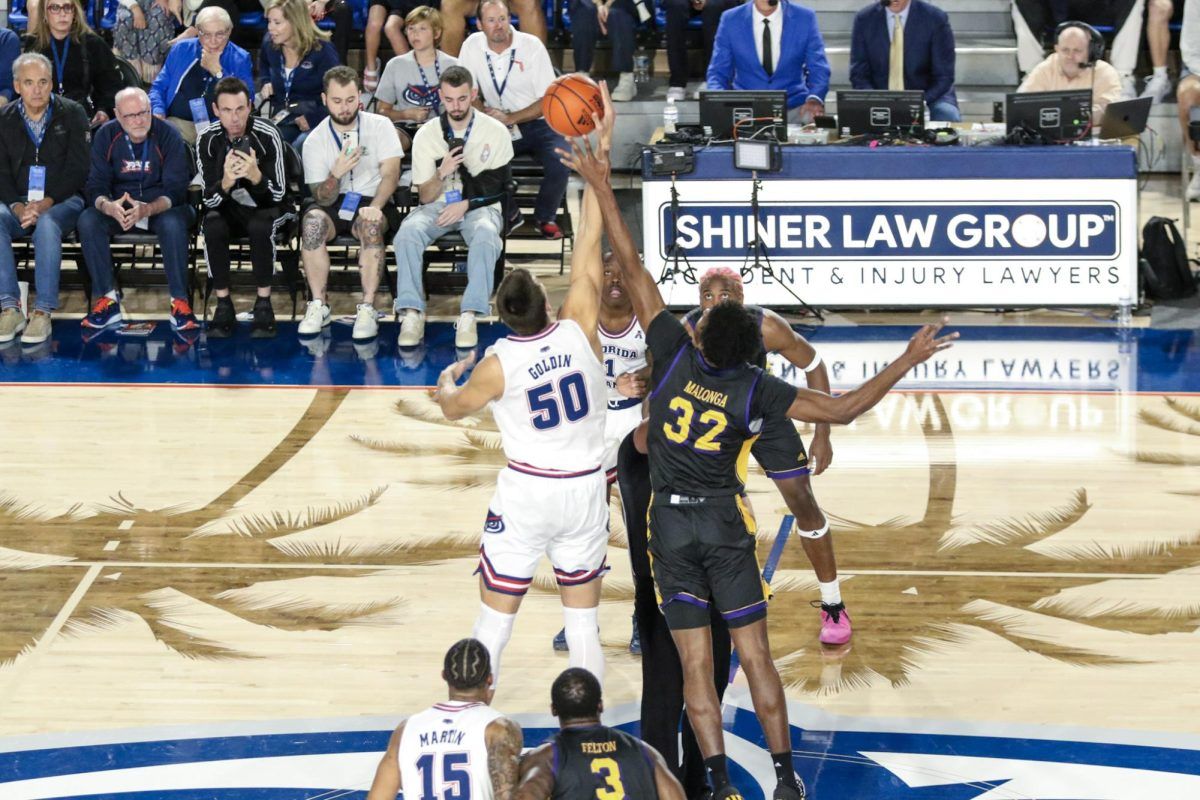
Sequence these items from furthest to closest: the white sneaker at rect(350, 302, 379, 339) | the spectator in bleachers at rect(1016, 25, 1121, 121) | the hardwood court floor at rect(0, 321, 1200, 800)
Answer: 1. the spectator in bleachers at rect(1016, 25, 1121, 121)
2. the white sneaker at rect(350, 302, 379, 339)
3. the hardwood court floor at rect(0, 321, 1200, 800)

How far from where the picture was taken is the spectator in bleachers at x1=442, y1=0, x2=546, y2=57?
14.1m

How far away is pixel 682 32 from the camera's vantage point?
15242 millimetres

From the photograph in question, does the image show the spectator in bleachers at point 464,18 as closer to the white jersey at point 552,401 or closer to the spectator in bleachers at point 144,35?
the spectator in bleachers at point 144,35

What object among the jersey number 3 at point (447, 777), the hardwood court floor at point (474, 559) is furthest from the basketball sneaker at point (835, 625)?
the jersey number 3 at point (447, 777)

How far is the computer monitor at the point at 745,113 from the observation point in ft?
38.0

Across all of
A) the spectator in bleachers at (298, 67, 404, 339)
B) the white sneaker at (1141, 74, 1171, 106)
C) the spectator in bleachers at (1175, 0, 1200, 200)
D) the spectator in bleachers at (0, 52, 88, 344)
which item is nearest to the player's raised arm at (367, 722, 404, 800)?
the spectator in bleachers at (298, 67, 404, 339)

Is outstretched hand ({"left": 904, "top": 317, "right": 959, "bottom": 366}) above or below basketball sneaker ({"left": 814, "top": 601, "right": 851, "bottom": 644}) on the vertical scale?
above

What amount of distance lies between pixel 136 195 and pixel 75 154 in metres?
0.52

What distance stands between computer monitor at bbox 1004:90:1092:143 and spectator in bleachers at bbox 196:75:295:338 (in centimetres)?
523

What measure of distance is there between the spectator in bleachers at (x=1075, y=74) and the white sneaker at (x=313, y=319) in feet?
18.2

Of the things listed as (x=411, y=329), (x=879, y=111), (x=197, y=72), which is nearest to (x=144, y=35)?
(x=197, y=72)


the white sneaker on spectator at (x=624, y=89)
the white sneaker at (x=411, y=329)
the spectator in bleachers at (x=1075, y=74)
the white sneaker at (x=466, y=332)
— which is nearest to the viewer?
the white sneaker at (x=466, y=332)

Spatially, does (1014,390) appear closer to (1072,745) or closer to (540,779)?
(1072,745)

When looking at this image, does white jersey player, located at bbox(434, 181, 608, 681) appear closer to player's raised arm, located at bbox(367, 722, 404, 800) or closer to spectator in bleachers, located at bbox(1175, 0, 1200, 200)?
player's raised arm, located at bbox(367, 722, 404, 800)
